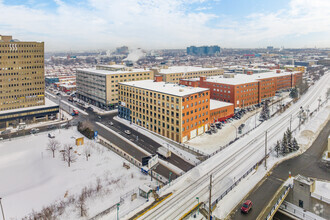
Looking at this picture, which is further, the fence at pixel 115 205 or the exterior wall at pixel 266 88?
the exterior wall at pixel 266 88

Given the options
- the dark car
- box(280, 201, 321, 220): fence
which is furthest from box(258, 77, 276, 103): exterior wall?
the dark car

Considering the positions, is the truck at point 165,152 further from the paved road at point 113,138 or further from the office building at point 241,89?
the office building at point 241,89

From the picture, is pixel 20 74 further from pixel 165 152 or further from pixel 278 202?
pixel 278 202

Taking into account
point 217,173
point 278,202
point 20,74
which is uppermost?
point 20,74

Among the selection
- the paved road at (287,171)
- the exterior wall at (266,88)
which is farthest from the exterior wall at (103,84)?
the paved road at (287,171)

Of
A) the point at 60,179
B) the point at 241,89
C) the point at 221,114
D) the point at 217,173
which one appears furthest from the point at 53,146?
the point at 241,89

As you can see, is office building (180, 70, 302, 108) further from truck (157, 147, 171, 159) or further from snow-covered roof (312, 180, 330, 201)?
snow-covered roof (312, 180, 330, 201)
